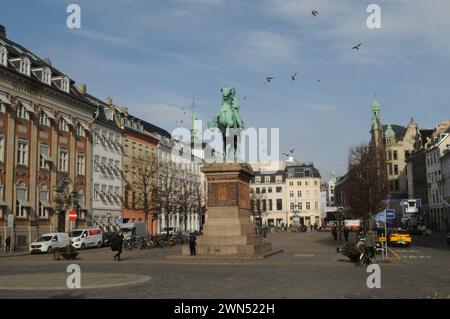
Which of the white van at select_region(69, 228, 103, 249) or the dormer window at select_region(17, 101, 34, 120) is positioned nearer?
the white van at select_region(69, 228, 103, 249)

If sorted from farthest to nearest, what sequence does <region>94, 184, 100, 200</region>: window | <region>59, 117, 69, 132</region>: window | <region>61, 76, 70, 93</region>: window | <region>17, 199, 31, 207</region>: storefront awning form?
1. <region>94, 184, 100, 200</region>: window
2. <region>61, 76, 70, 93</region>: window
3. <region>59, 117, 69, 132</region>: window
4. <region>17, 199, 31, 207</region>: storefront awning

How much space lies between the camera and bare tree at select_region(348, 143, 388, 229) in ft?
238

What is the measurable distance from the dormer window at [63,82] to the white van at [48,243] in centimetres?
1998

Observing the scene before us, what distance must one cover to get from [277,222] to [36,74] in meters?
109

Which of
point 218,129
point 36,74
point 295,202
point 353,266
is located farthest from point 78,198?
point 295,202

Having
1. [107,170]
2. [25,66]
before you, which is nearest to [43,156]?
[25,66]

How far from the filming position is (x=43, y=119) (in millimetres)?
55875

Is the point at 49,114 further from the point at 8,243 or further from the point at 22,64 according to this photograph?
the point at 8,243

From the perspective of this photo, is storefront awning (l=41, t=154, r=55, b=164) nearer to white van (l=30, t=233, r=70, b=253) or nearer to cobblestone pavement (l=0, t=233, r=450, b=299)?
white van (l=30, t=233, r=70, b=253)

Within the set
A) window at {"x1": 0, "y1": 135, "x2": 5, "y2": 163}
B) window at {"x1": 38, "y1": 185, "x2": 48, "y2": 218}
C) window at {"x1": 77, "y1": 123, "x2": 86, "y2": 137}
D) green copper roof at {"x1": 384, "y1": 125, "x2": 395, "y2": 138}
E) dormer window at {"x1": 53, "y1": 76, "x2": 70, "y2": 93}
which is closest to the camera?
window at {"x1": 0, "y1": 135, "x2": 5, "y2": 163}

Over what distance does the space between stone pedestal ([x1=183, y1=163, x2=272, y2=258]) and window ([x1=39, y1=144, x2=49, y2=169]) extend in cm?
2942

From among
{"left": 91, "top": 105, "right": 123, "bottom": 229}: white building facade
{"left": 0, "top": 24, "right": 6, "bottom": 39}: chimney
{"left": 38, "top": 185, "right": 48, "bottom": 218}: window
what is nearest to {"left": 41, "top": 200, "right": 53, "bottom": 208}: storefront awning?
{"left": 38, "top": 185, "right": 48, "bottom": 218}: window

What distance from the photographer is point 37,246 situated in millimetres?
43812

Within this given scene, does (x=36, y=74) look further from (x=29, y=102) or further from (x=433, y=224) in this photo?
(x=433, y=224)
